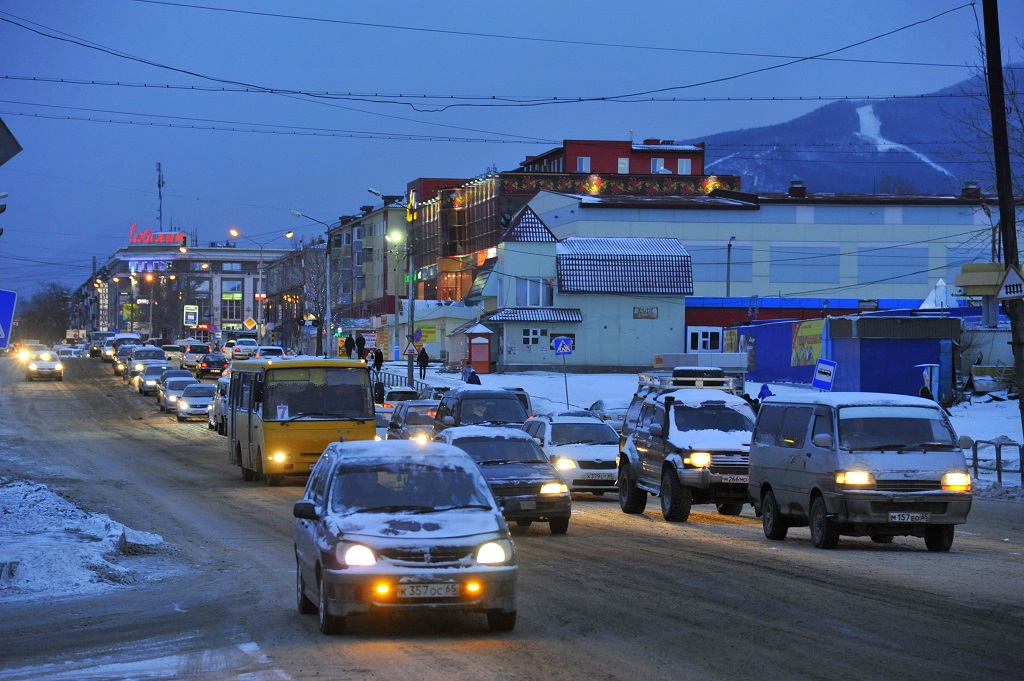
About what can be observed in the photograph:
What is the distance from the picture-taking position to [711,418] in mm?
23250

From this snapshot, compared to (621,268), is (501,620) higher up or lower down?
lower down

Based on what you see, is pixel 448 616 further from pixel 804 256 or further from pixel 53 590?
pixel 804 256

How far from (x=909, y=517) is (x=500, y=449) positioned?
21.3 feet

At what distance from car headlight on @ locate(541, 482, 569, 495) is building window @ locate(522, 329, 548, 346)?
185ft

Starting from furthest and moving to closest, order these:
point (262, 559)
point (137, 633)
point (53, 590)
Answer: point (262, 559), point (53, 590), point (137, 633)

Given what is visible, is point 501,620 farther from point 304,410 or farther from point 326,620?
point 304,410

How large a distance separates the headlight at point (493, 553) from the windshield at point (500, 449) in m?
9.52

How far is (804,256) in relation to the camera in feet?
305

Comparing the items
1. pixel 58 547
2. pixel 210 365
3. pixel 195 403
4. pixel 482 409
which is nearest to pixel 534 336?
pixel 210 365

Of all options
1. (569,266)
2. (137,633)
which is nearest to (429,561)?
(137,633)

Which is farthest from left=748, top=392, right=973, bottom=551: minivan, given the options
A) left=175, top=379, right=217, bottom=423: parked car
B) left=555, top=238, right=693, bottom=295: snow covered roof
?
left=555, top=238, right=693, bottom=295: snow covered roof

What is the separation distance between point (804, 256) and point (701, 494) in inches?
2897

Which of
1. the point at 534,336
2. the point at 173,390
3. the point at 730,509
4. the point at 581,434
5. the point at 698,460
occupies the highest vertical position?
the point at 534,336

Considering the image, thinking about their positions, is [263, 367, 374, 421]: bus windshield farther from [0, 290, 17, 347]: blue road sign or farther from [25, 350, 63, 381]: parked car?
[25, 350, 63, 381]: parked car
